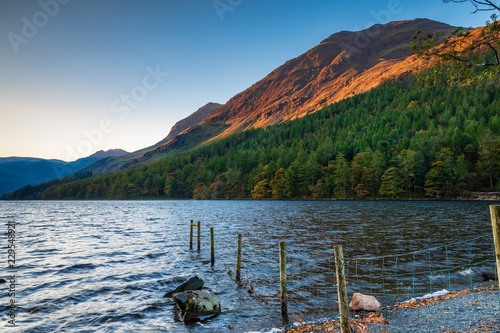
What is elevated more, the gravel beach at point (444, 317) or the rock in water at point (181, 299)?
the gravel beach at point (444, 317)

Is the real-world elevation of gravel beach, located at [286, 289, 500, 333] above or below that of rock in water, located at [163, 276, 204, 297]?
above

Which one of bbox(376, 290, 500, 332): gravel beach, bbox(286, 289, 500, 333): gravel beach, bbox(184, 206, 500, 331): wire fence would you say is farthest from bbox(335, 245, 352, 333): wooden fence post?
bbox(376, 290, 500, 332): gravel beach

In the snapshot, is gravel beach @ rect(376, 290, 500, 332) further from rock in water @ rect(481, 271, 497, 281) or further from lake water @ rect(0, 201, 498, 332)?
rock in water @ rect(481, 271, 497, 281)

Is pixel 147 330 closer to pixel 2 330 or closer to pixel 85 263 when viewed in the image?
pixel 2 330

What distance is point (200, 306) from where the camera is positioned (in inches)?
465

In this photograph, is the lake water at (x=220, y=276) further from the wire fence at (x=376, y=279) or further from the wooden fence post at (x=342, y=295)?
the wooden fence post at (x=342, y=295)

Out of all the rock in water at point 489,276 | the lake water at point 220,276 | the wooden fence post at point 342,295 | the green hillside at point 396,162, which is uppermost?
the green hillside at point 396,162

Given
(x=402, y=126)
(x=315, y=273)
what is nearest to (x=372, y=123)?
(x=402, y=126)

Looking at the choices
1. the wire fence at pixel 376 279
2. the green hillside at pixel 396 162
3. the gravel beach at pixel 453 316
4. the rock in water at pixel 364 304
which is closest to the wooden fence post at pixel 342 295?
the wire fence at pixel 376 279

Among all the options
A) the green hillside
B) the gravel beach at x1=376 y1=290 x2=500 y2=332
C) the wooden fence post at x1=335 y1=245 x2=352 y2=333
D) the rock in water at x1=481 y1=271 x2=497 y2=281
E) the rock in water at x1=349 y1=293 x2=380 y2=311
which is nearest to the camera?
the wooden fence post at x1=335 y1=245 x2=352 y2=333

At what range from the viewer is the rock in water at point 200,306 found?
11.6 meters

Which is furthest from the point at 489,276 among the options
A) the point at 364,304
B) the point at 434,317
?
the point at 364,304

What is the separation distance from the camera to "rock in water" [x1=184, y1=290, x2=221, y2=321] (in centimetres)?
1162

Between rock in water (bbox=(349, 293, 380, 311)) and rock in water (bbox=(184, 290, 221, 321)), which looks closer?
rock in water (bbox=(349, 293, 380, 311))
